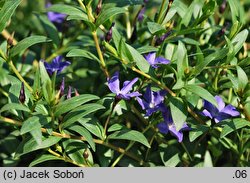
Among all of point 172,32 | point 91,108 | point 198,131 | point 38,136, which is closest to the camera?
point 38,136

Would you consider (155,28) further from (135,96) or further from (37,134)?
(37,134)

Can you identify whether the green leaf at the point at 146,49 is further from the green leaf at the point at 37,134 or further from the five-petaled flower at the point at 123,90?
the green leaf at the point at 37,134

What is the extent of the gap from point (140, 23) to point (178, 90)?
0.73 meters

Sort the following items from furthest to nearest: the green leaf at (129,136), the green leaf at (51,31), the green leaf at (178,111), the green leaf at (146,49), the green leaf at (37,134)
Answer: the green leaf at (51,31), the green leaf at (146,49), the green leaf at (129,136), the green leaf at (178,111), the green leaf at (37,134)

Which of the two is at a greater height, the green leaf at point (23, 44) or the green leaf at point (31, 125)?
the green leaf at point (23, 44)

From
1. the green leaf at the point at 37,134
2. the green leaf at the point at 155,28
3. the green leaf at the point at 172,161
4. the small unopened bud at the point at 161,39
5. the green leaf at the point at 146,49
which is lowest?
the green leaf at the point at 172,161

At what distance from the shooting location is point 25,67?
2303mm

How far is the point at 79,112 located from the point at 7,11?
16.7 inches

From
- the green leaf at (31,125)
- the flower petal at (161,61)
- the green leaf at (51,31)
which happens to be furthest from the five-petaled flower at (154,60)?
Answer: the green leaf at (51,31)

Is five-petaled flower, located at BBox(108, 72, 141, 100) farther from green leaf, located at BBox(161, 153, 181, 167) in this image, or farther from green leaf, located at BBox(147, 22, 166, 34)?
green leaf, located at BBox(161, 153, 181, 167)

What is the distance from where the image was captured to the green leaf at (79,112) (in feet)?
5.27

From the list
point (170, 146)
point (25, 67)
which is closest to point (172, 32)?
point (170, 146)

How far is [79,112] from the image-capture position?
1.64 metres
